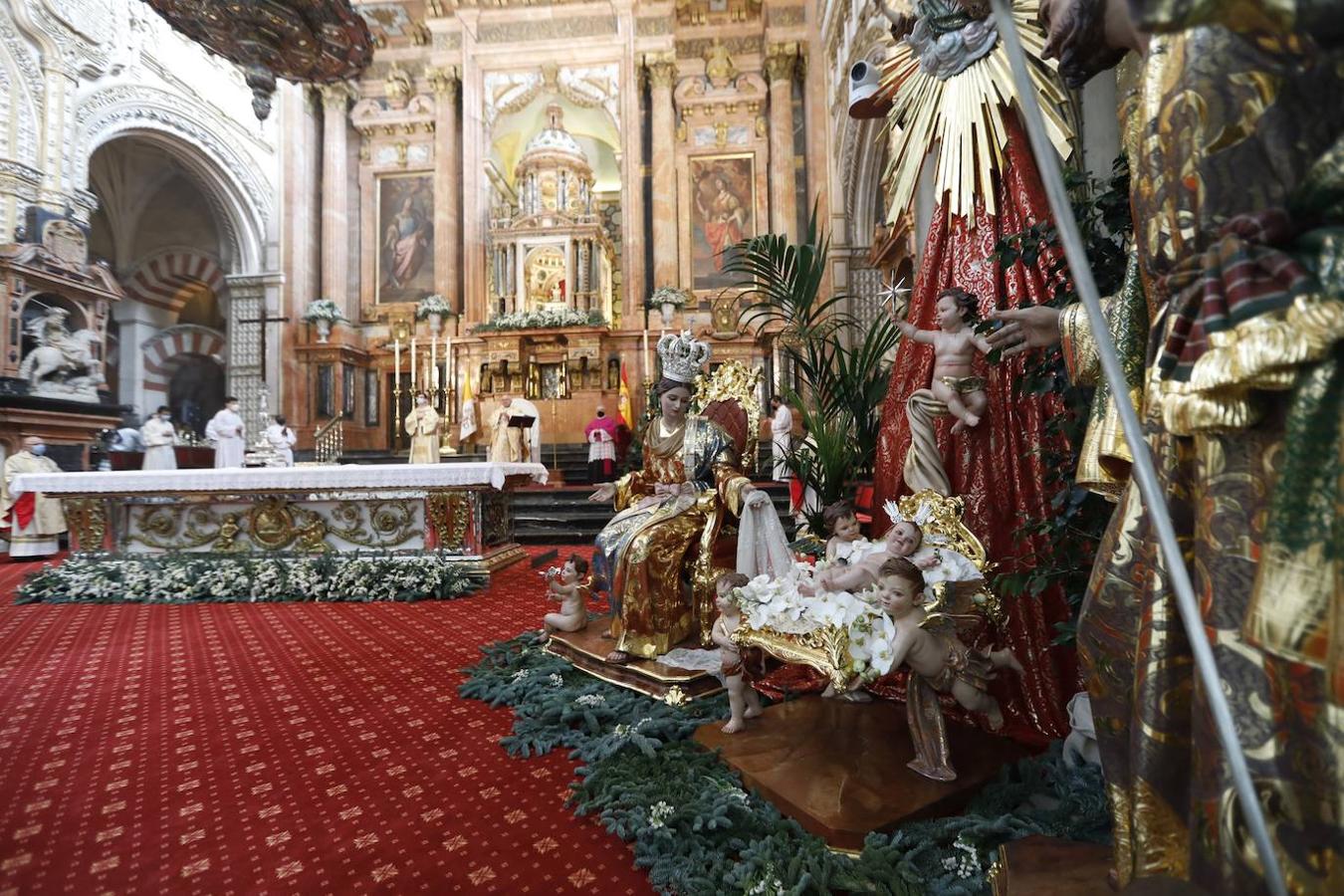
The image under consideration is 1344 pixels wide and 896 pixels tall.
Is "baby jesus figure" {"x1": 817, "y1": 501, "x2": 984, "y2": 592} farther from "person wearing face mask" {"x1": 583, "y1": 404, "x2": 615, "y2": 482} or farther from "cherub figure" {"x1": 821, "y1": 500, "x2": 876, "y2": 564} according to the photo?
"person wearing face mask" {"x1": 583, "y1": 404, "x2": 615, "y2": 482}

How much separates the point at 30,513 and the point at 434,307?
7.45m

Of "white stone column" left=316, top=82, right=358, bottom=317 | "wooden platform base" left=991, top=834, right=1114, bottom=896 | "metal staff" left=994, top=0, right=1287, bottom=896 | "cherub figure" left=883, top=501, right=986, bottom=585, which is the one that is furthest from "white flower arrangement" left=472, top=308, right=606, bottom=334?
"metal staff" left=994, top=0, right=1287, bottom=896

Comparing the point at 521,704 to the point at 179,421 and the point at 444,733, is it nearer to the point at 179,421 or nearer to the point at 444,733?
the point at 444,733

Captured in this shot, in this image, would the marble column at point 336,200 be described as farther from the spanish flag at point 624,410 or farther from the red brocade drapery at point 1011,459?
the red brocade drapery at point 1011,459

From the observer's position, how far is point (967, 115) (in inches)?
→ 101

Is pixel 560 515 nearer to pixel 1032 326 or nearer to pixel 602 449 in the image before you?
pixel 602 449

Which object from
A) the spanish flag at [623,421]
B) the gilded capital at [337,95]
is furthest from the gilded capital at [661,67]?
the gilded capital at [337,95]

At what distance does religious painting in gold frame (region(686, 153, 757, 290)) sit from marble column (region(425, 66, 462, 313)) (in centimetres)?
510

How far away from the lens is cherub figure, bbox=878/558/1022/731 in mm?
1936

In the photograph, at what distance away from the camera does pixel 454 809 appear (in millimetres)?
2135

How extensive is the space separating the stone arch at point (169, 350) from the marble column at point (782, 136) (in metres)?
14.5

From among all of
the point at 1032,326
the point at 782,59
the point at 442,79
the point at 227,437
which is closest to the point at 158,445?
the point at 227,437

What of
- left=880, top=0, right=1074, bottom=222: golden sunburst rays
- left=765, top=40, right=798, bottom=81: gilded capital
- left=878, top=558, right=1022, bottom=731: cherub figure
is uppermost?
left=765, top=40, right=798, bottom=81: gilded capital

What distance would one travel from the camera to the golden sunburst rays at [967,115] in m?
2.38
